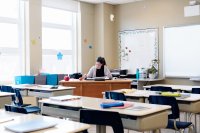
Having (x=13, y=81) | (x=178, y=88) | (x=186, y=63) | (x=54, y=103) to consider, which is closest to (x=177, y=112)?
(x=54, y=103)

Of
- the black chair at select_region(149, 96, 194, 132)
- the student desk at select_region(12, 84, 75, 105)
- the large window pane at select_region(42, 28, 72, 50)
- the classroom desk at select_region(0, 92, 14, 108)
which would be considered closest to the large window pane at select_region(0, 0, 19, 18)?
the large window pane at select_region(42, 28, 72, 50)

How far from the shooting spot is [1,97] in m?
4.27

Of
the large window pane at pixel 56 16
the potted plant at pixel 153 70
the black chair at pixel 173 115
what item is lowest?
the black chair at pixel 173 115

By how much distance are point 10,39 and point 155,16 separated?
13.5ft

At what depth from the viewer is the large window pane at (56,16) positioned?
793 centimetres

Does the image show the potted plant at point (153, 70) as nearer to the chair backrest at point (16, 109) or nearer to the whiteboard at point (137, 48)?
the whiteboard at point (137, 48)

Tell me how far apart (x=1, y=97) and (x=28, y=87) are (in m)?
1.40

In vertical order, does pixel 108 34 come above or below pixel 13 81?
above

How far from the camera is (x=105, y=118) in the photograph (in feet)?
7.97

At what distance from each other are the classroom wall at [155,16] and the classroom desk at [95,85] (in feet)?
8.00

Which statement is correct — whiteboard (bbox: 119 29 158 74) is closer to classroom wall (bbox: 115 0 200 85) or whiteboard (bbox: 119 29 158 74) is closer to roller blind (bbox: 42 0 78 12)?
classroom wall (bbox: 115 0 200 85)

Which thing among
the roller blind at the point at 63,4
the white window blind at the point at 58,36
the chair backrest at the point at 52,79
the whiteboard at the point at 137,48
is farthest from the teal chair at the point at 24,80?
the whiteboard at the point at 137,48

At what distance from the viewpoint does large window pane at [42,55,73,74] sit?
7984 millimetres

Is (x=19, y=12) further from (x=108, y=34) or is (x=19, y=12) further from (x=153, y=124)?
(x=153, y=124)
